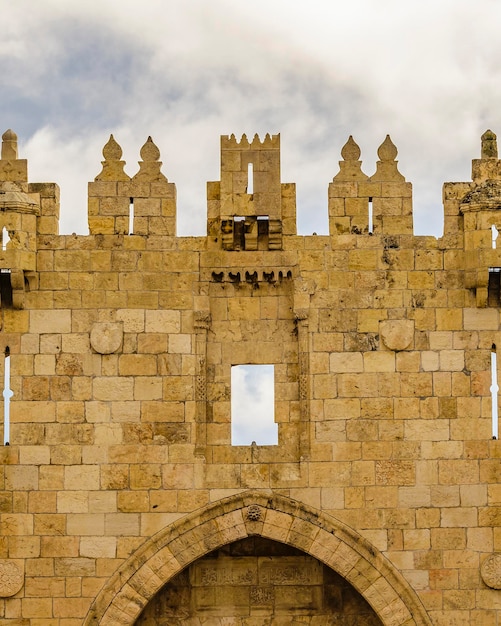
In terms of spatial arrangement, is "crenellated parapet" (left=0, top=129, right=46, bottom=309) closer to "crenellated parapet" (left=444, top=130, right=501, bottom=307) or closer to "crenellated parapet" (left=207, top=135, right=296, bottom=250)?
"crenellated parapet" (left=207, top=135, right=296, bottom=250)

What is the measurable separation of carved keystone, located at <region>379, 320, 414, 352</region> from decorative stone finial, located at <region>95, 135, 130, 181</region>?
4.31m

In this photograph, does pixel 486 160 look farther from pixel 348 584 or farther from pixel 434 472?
pixel 348 584

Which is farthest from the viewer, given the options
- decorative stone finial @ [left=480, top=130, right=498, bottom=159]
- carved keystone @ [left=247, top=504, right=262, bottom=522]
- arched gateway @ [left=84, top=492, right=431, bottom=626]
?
decorative stone finial @ [left=480, top=130, right=498, bottom=159]

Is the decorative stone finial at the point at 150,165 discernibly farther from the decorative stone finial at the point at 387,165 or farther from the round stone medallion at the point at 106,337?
the decorative stone finial at the point at 387,165

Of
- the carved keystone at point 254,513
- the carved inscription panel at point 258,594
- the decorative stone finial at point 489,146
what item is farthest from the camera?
the decorative stone finial at point 489,146

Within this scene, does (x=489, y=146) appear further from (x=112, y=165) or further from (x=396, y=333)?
(x=112, y=165)

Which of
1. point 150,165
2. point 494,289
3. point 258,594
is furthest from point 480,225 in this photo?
point 258,594

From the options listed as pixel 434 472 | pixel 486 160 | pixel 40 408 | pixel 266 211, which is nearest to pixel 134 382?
pixel 40 408

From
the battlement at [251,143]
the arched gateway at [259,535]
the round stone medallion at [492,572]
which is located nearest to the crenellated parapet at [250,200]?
the battlement at [251,143]

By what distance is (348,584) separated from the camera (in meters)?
21.2

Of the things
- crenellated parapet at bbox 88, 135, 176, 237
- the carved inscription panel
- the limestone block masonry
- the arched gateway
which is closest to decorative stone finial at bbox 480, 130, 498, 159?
the limestone block masonry

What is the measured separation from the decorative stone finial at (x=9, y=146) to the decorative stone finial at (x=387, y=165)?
5239mm

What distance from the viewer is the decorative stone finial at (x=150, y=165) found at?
21438 mm

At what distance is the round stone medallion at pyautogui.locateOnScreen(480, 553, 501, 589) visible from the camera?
67.3 ft
